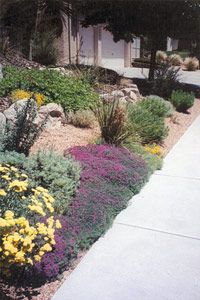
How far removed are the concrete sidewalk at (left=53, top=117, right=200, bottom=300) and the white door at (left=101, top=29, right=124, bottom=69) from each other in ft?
64.2

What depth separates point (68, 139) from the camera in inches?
297

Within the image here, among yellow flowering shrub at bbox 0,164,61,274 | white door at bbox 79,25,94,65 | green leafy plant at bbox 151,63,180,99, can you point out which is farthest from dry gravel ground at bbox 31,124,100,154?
white door at bbox 79,25,94,65

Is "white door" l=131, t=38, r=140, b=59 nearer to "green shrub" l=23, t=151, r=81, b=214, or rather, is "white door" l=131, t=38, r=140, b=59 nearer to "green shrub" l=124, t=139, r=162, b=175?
"green shrub" l=124, t=139, r=162, b=175

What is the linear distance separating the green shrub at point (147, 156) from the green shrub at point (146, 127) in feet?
2.01

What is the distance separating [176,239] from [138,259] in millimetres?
647

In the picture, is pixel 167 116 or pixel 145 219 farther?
pixel 167 116

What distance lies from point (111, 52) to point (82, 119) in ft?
60.5

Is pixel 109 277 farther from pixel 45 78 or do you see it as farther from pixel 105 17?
pixel 105 17

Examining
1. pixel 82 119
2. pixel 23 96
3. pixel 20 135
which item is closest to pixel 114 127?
pixel 82 119

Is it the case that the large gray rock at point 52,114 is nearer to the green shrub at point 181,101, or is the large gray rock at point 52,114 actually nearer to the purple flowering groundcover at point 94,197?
the purple flowering groundcover at point 94,197

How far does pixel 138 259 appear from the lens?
4332 mm

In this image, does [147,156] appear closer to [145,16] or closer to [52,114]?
[52,114]

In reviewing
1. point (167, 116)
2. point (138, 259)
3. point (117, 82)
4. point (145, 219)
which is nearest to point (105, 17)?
point (117, 82)

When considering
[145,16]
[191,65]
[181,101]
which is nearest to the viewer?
[181,101]
